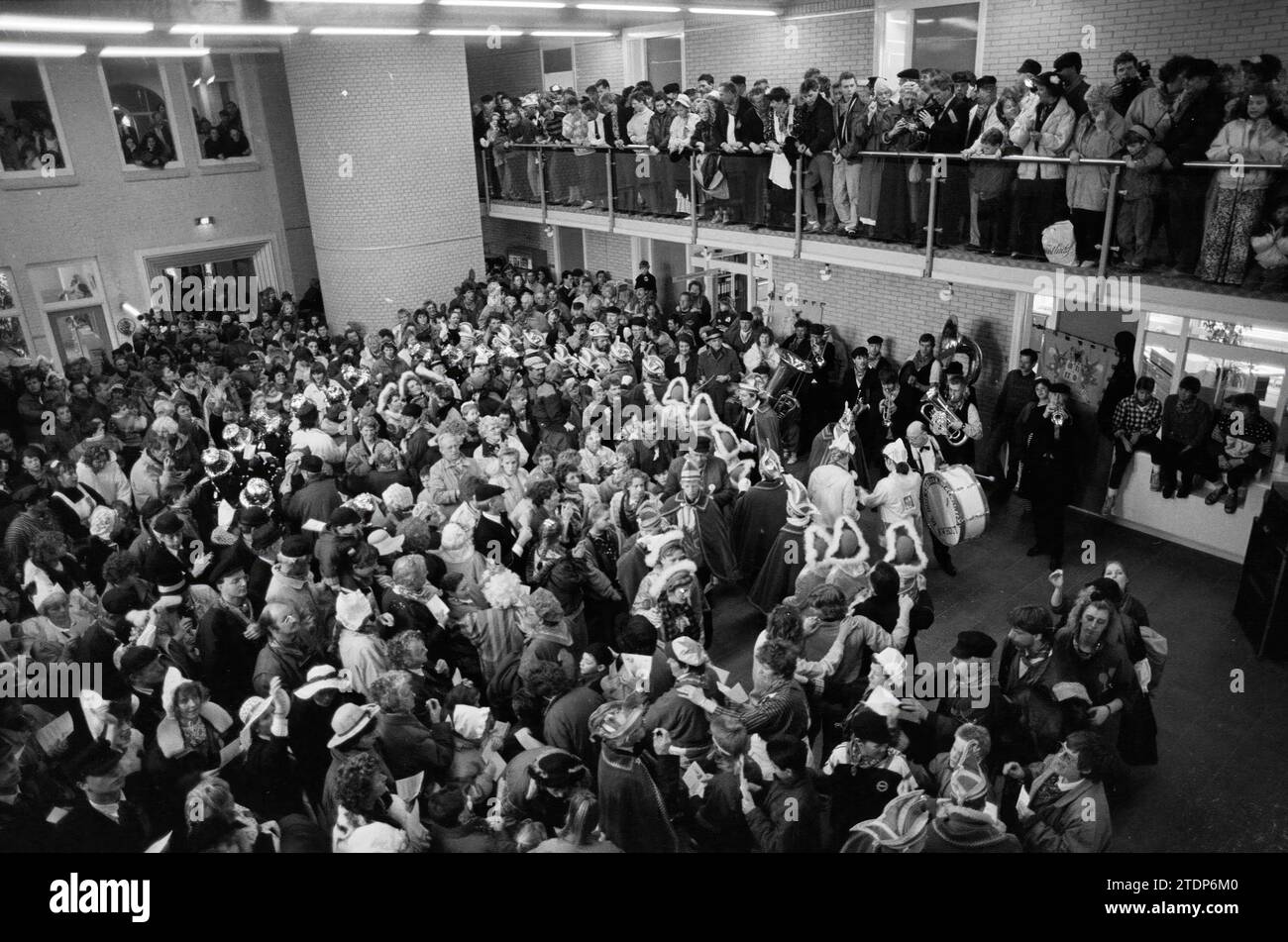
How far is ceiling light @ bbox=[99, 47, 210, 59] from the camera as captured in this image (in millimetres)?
15155

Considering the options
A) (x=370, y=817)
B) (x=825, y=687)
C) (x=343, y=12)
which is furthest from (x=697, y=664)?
(x=343, y=12)

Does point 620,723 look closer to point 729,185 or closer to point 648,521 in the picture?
point 648,521

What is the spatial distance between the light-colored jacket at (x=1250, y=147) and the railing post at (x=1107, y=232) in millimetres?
777

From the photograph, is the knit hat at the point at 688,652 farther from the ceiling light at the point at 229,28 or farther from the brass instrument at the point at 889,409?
the ceiling light at the point at 229,28

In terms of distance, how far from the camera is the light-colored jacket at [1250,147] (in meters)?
6.63

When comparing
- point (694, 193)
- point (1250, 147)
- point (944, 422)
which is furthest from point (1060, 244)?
point (694, 193)

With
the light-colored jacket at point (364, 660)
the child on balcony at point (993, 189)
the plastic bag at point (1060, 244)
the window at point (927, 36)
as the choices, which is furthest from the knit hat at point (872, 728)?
the window at point (927, 36)

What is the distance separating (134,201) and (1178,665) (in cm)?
1915

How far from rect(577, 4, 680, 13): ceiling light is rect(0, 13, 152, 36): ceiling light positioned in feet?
20.4

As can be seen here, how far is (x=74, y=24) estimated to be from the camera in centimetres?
1054
